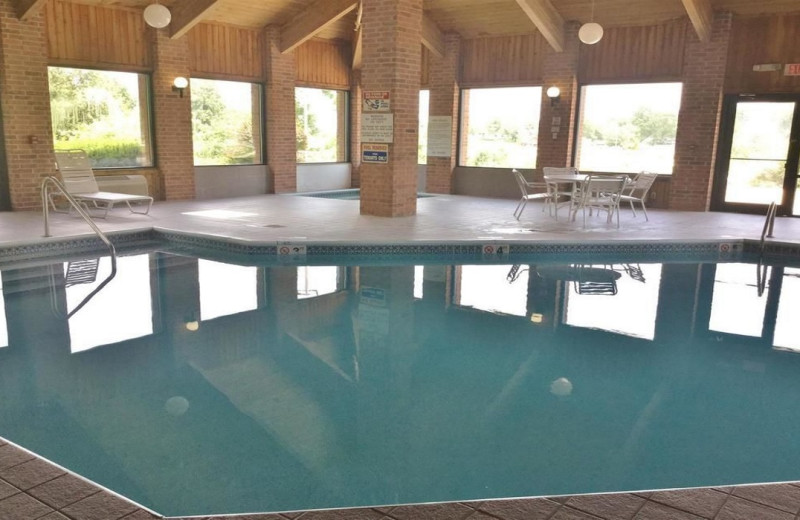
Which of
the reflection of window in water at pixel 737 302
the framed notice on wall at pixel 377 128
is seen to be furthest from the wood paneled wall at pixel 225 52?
the reflection of window in water at pixel 737 302

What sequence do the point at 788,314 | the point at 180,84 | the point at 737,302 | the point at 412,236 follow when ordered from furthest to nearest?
the point at 180,84
the point at 412,236
the point at 737,302
the point at 788,314

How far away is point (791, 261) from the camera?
7.36m

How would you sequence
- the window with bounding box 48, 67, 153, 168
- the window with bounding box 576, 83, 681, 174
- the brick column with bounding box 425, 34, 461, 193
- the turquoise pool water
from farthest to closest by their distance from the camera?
the brick column with bounding box 425, 34, 461, 193
the window with bounding box 576, 83, 681, 174
the window with bounding box 48, 67, 153, 168
the turquoise pool water

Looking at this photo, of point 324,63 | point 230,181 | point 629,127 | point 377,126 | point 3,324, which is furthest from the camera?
point 324,63

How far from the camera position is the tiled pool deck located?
2.07m

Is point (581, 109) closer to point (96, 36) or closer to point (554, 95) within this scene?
point (554, 95)

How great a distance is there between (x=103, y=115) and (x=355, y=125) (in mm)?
5362

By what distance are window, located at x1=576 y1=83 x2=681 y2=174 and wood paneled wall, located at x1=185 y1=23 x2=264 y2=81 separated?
6.11 meters

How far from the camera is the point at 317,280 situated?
627 cm

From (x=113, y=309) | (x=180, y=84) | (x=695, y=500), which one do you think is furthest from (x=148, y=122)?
(x=695, y=500)

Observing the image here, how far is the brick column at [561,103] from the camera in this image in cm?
1098

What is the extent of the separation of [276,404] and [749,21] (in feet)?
31.9

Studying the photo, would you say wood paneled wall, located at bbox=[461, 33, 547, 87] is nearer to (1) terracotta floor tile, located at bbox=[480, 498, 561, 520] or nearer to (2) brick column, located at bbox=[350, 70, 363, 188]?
(2) brick column, located at bbox=[350, 70, 363, 188]

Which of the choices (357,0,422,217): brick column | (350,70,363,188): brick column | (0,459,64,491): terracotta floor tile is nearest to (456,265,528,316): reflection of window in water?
(357,0,422,217): brick column
